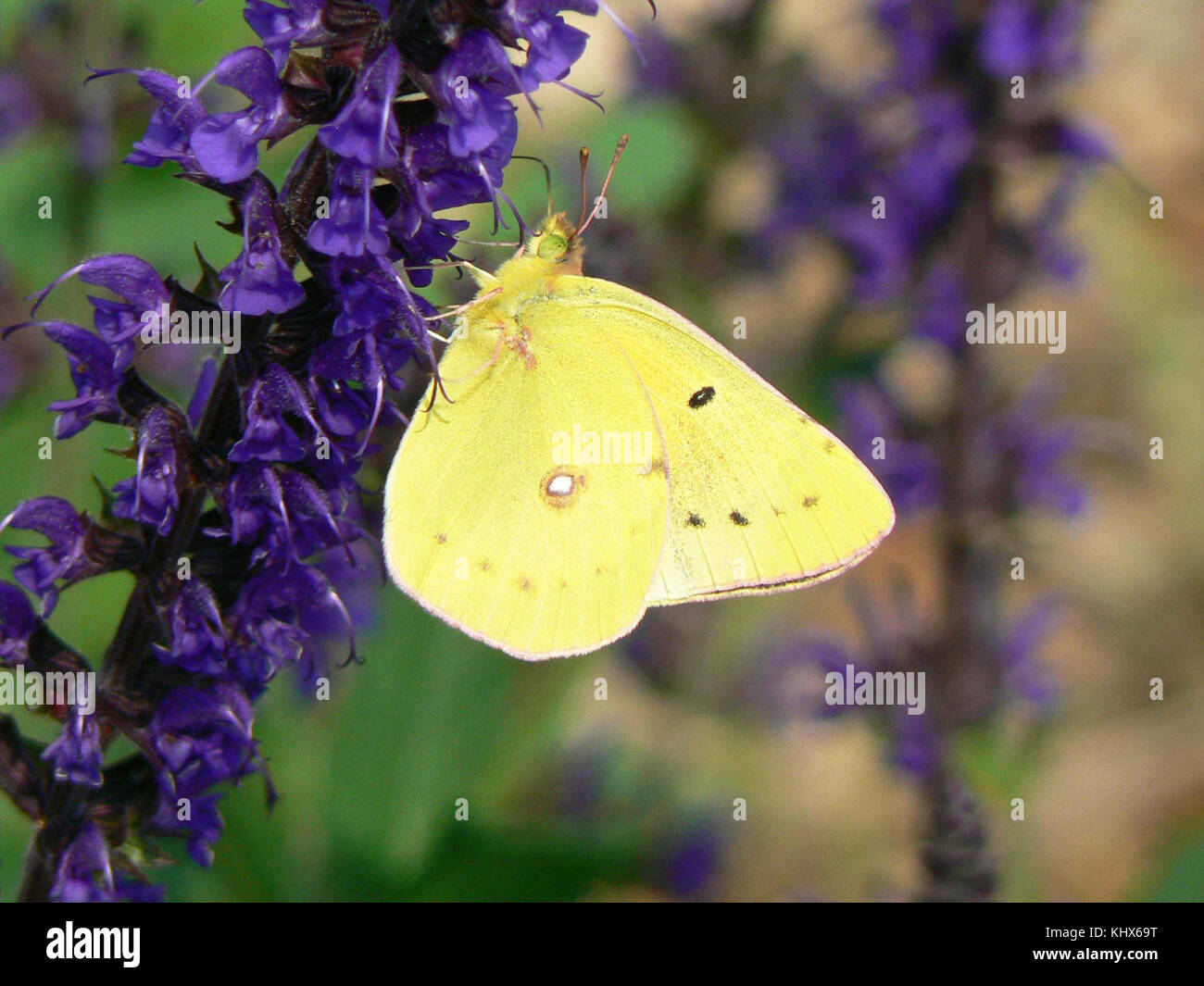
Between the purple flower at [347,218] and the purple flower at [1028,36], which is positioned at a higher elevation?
the purple flower at [1028,36]

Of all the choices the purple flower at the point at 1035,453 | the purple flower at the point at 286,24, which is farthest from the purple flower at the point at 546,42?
the purple flower at the point at 1035,453

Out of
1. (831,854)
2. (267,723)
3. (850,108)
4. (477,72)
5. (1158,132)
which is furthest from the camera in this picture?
(1158,132)

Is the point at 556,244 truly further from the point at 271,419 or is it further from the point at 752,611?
the point at 752,611

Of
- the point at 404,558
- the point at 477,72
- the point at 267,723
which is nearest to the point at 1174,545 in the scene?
the point at 267,723

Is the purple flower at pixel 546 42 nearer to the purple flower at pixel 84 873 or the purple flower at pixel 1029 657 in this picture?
the purple flower at pixel 84 873
